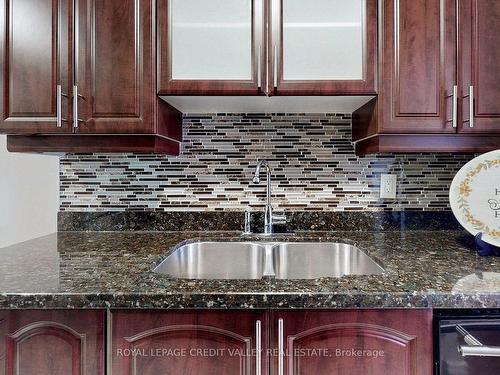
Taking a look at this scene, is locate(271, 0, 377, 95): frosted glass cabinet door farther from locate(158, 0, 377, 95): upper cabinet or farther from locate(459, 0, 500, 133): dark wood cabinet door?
locate(459, 0, 500, 133): dark wood cabinet door

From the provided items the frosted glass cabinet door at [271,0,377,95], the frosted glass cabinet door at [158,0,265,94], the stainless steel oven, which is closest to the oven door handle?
the stainless steel oven

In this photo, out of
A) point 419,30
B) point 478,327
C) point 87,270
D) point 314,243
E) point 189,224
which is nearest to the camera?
point 478,327

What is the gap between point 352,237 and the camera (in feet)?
4.86

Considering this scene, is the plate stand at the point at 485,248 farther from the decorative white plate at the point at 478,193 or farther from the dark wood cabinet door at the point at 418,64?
the dark wood cabinet door at the point at 418,64

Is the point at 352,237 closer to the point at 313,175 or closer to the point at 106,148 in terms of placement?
the point at 313,175

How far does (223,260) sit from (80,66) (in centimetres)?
93

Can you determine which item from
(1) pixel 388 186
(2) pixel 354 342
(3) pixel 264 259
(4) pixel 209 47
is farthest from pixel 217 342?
(1) pixel 388 186

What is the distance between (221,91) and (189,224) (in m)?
0.65

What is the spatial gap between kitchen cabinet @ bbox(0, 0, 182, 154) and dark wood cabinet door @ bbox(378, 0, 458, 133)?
33.8 inches

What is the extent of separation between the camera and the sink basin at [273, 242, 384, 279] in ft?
4.62

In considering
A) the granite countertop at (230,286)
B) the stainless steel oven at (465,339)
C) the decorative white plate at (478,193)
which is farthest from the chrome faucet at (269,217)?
the stainless steel oven at (465,339)

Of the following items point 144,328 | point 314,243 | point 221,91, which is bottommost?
point 144,328

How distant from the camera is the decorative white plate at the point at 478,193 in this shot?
125 cm

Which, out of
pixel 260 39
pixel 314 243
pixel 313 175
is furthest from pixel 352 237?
pixel 260 39
